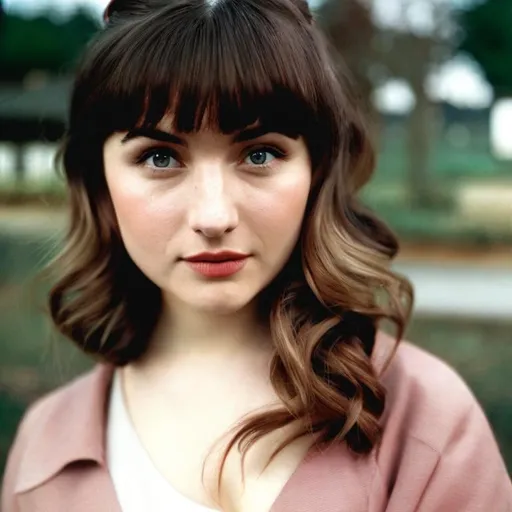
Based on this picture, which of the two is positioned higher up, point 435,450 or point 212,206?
point 212,206

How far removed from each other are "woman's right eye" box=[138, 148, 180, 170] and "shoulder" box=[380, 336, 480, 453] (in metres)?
0.51

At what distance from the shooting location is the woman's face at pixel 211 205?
1152mm

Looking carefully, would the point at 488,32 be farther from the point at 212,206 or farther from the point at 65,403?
the point at 212,206

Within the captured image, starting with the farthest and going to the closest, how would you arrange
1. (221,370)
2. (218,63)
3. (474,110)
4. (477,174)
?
(477,174)
(474,110)
(221,370)
(218,63)

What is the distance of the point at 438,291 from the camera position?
6.97 meters

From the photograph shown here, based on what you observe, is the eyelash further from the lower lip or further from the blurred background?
the blurred background

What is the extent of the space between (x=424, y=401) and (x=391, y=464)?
12cm

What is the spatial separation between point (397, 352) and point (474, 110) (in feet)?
22.7

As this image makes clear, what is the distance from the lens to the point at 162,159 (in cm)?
120

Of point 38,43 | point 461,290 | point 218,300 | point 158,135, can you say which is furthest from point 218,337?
point 38,43

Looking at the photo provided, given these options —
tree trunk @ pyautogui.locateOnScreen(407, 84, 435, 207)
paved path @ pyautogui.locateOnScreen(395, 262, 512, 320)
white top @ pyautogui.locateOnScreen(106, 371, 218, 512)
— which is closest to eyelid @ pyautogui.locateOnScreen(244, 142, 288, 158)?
white top @ pyautogui.locateOnScreen(106, 371, 218, 512)

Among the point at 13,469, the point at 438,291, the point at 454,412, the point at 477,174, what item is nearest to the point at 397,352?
the point at 454,412

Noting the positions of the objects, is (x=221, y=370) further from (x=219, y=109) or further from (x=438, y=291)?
(x=438, y=291)

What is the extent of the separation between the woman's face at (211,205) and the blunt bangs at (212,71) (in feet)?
0.11
